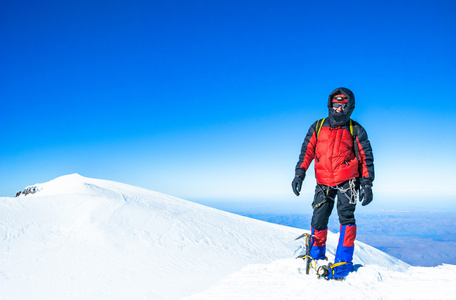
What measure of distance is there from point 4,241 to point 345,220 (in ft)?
33.5

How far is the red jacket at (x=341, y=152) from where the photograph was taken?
4.00 meters

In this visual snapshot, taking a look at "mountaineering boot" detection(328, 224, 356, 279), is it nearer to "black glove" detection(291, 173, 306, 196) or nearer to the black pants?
the black pants

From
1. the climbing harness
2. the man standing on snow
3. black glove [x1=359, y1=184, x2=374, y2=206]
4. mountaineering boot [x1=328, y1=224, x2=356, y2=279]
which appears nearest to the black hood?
the man standing on snow

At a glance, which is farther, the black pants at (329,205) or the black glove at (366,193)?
the black pants at (329,205)

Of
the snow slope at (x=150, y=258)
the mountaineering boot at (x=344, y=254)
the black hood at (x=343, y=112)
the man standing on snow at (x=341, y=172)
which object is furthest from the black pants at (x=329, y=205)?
the black hood at (x=343, y=112)

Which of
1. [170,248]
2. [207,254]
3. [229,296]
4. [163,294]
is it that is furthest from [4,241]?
[229,296]

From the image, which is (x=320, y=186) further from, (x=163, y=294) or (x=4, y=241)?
Result: (x=4, y=241)

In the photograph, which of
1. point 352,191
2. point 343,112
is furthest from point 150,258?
point 343,112

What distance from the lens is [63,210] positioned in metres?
11.3

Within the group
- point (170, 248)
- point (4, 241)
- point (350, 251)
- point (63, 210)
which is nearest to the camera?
point (350, 251)

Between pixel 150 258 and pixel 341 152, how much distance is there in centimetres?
712

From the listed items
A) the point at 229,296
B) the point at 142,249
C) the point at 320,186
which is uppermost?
the point at 320,186

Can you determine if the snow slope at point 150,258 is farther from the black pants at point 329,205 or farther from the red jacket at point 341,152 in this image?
the red jacket at point 341,152

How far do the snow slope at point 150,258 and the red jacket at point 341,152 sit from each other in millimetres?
1373
